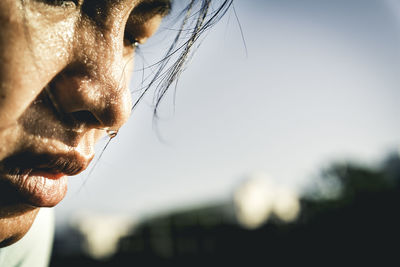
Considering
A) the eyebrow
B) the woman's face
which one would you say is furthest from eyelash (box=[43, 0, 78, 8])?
the eyebrow

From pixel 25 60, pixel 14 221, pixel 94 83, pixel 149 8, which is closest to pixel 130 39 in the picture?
pixel 149 8

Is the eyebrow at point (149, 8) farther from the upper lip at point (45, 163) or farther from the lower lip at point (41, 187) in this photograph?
the lower lip at point (41, 187)

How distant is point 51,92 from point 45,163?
0.28 metres

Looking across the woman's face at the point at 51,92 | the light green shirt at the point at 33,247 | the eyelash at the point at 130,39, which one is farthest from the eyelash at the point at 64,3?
the light green shirt at the point at 33,247

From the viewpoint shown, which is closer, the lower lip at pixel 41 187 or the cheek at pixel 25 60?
the cheek at pixel 25 60

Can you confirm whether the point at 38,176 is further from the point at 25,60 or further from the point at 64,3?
the point at 64,3

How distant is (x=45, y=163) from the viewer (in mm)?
992

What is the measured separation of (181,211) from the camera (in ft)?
106

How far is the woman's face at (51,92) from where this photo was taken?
2.48ft

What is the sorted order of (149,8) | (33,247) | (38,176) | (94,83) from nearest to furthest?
Answer: (94,83) → (38,176) → (149,8) → (33,247)

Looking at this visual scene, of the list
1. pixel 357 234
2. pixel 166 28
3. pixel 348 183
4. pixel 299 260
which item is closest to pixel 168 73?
pixel 166 28

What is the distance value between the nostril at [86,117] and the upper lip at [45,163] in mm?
136

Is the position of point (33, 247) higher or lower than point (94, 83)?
lower

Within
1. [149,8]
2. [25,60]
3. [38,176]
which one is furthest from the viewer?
[149,8]
